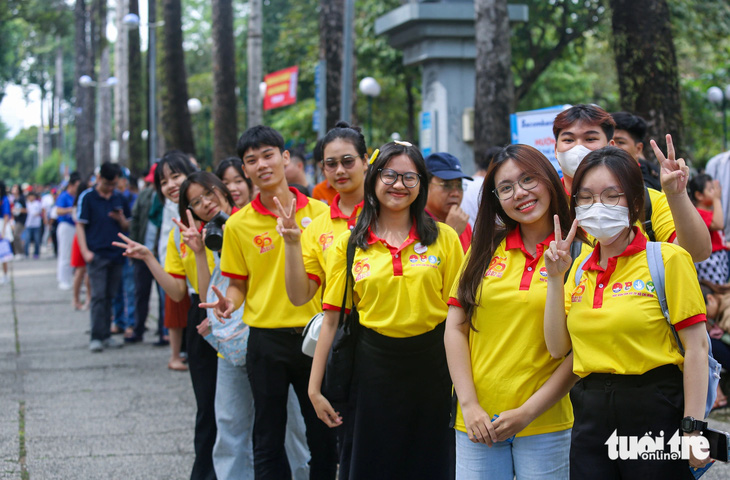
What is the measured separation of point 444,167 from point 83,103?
37.1m

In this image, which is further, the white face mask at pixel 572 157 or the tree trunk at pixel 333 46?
the tree trunk at pixel 333 46

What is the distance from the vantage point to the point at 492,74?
10422 mm

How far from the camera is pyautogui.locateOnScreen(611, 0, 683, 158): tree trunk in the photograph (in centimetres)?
822

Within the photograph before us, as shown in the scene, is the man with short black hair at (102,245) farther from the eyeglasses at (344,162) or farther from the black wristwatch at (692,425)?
the black wristwatch at (692,425)

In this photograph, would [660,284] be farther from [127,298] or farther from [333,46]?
[333,46]

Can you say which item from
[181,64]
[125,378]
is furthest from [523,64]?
[125,378]

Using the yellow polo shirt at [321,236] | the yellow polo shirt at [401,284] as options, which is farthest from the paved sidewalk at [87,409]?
the yellow polo shirt at [401,284]

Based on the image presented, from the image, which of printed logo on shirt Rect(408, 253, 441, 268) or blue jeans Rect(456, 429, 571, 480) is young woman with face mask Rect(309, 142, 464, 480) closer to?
printed logo on shirt Rect(408, 253, 441, 268)

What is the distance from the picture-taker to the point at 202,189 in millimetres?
5289

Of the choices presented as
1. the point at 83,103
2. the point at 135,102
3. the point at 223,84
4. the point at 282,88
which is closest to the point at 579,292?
the point at 282,88

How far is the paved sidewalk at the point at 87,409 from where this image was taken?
604 centimetres

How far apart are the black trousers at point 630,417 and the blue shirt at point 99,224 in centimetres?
820

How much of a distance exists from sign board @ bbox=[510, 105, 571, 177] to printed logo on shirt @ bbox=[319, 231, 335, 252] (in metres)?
3.82

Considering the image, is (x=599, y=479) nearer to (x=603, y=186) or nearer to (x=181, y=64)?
(x=603, y=186)
